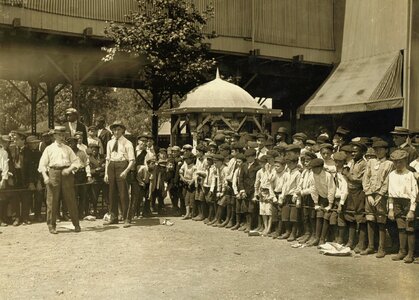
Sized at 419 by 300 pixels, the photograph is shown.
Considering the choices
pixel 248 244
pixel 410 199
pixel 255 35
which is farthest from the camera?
pixel 255 35

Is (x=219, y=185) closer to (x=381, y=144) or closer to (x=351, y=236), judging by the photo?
(x=351, y=236)

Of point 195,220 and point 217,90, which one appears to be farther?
point 217,90

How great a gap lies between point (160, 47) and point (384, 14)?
298 inches

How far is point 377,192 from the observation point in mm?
8586

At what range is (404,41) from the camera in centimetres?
1669

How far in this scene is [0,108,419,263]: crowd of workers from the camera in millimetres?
8703

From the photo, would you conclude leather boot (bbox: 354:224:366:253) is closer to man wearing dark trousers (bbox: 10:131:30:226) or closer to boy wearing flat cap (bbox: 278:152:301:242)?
boy wearing flat cap (bbox: 278:152:301:242)

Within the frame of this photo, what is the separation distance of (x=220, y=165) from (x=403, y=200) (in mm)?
4376

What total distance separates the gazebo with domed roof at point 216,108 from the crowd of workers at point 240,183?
1298 mm

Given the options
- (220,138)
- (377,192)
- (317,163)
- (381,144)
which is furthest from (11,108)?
(377,192)

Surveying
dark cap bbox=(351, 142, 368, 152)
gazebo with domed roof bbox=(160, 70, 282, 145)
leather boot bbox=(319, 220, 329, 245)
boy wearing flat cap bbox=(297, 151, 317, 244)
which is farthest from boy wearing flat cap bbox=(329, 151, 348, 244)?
gazebo with domed roof bbox=(160, 70, 282, 145)

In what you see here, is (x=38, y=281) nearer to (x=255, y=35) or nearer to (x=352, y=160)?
(x=352, y=160)

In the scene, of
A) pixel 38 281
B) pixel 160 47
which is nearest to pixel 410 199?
pixel 38 281

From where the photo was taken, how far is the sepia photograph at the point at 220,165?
7.37m
